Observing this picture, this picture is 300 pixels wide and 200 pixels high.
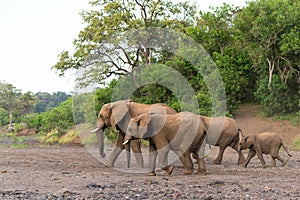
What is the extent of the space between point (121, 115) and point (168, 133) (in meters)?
2.51

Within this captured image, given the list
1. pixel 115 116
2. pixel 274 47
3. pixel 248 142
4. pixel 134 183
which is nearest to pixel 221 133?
pixel 248 142

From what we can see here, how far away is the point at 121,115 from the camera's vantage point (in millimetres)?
16547

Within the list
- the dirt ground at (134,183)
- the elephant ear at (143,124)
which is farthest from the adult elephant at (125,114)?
the elephant ear at (143,124)

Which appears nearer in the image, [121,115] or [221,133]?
[121,115]

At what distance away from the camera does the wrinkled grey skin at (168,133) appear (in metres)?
14.4

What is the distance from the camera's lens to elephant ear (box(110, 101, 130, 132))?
16.5 meters

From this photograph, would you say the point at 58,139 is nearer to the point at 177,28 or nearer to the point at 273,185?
the point at 177,28

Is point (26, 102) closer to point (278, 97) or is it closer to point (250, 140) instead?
point (278, 97)

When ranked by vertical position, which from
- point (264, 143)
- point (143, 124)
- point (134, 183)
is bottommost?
point (134, 183)

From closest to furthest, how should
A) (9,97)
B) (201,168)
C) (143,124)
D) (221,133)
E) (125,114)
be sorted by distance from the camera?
(143,124) < (201,168) < (125,114) < (221,133) < (9,97)

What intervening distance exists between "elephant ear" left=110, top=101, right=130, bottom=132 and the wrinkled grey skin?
198 cm

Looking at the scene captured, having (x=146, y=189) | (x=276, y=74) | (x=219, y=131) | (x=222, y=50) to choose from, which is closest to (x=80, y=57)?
(x=222, y=50)

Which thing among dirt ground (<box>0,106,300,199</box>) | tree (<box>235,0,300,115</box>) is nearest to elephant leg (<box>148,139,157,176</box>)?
dirt ground (<box>0,106,300,199</box>)

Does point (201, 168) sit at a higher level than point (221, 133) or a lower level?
lower
